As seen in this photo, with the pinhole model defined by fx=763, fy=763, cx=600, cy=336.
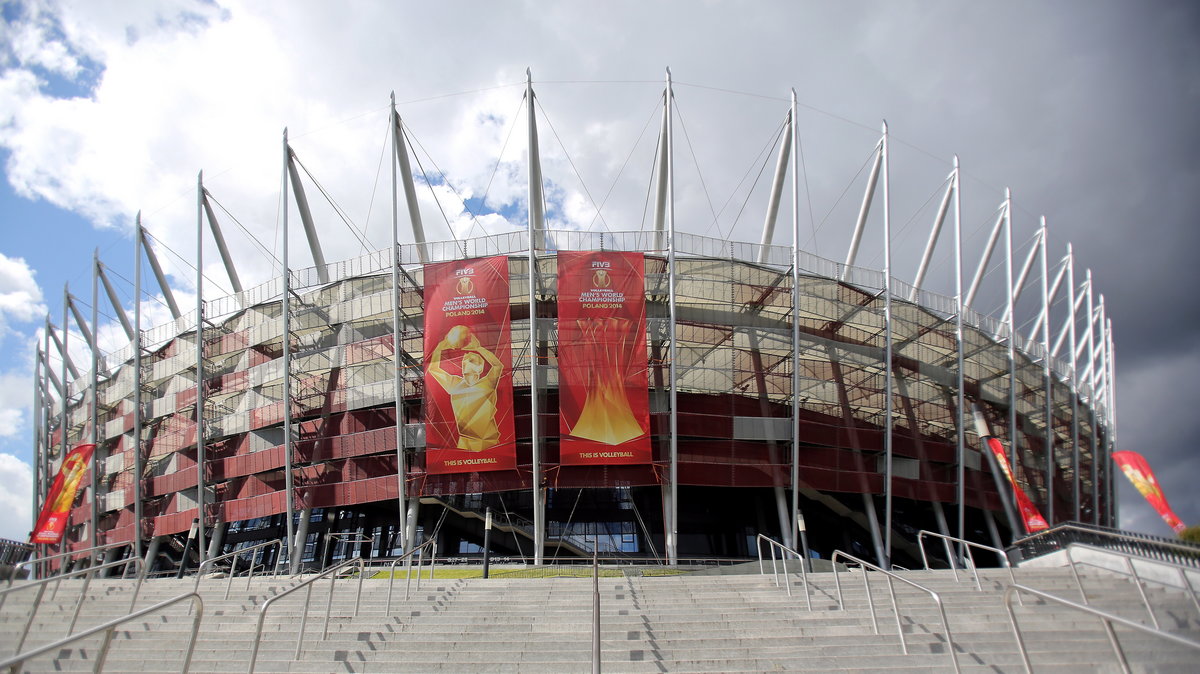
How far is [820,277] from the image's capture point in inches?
1369

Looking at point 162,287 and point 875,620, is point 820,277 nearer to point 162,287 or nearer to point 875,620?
point 875,620

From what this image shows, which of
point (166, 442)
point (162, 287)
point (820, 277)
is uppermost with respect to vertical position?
point (162, 287)

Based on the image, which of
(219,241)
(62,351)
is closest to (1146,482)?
(219,241)

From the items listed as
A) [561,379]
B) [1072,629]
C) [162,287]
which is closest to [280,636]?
[1072,629]

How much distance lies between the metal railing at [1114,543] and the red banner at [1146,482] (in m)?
21.7

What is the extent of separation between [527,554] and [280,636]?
2402cm

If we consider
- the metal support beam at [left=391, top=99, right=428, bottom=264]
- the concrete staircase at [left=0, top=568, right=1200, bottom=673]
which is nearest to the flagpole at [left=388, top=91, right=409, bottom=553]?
the metal support beam at [left=391, top=99, right=428, bottom=264]

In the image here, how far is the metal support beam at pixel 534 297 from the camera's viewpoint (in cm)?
2939

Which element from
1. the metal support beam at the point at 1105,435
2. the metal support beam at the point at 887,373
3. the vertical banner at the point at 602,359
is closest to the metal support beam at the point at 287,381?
the vertical banner at the point at 602,359

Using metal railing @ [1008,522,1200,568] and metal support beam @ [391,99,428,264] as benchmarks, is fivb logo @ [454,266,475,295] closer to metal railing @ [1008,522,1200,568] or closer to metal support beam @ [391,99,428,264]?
metal support beam @ [391,99,428,264]

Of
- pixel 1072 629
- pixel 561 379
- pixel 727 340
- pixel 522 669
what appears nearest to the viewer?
pixel 522 669

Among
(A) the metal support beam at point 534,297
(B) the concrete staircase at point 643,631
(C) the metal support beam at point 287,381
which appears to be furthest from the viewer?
(C) the metal support beam at point 287,381

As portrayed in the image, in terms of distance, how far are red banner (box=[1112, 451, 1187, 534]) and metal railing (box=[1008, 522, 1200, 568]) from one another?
21711 millimetres

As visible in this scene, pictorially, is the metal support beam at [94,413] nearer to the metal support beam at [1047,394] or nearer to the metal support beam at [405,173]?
the metal support beam at [405,173]
